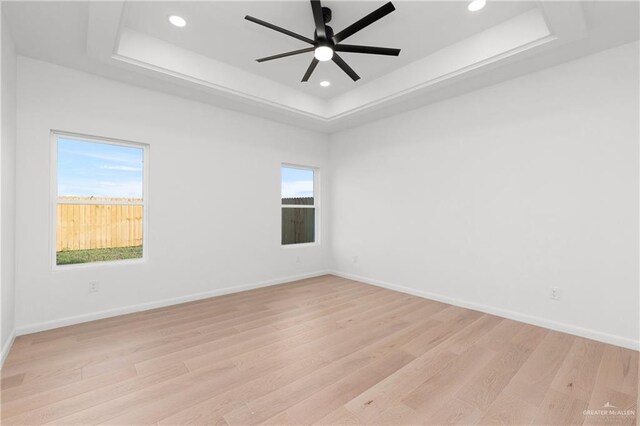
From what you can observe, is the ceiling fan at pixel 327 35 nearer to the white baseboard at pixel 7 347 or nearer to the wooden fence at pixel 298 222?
the wooden fence at pixel 298 222

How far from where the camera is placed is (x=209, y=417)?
173 centimetres

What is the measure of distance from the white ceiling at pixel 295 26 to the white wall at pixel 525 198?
963 millimetres

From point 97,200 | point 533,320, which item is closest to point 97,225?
point 97,200

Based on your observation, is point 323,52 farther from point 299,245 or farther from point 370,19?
point 299,245

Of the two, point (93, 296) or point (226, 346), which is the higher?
point (93, 296)

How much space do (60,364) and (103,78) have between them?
2916 mm

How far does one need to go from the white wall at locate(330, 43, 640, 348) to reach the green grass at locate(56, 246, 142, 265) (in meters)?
3.43

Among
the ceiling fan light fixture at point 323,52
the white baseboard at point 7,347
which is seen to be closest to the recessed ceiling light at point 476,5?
the ceiling fan light fixture at point 323,52

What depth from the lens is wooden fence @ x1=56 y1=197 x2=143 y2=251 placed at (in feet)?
10.5

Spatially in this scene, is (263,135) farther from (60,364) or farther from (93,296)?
(60,364)

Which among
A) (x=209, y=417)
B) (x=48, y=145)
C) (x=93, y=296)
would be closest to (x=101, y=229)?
(x=93, y=296)

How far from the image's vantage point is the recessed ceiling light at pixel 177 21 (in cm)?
275

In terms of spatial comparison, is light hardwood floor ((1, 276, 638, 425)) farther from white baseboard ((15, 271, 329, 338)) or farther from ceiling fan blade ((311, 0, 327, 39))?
ceiling fan blade ((311, 0, 327, 39))

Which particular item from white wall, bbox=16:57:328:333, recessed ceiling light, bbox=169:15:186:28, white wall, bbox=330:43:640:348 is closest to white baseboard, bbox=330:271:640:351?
white wall, bbox=330:43:640:348
